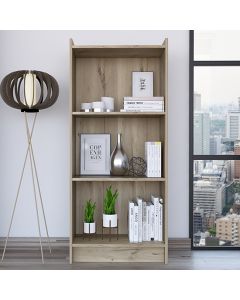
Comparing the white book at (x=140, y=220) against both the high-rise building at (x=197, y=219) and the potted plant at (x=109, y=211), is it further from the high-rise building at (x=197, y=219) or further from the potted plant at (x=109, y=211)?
the high-rise building at (x=197, y=219)

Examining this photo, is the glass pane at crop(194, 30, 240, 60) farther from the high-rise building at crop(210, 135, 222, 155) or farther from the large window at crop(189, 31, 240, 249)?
the high-rise building at crop(210, 135, 222, 155)

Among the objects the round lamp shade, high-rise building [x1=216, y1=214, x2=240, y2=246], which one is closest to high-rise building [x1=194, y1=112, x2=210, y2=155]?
high-rise building [x1=216, y1=214, x2=240, y2=246]

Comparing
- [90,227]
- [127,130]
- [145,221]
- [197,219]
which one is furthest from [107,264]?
[127,130]

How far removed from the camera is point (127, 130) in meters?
3.31

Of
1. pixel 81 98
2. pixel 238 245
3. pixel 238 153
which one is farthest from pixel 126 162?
pixel 238 245

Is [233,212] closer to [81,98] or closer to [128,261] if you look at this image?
[128,261]

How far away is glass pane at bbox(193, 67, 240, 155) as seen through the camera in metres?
3.40

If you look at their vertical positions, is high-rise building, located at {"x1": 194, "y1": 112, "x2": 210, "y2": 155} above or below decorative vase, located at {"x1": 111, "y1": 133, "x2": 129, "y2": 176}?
above

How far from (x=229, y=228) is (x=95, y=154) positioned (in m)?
1.25

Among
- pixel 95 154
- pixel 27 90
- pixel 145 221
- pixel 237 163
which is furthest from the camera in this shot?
pixel 237 163

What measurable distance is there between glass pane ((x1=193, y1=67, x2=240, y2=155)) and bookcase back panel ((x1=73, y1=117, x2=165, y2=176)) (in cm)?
38

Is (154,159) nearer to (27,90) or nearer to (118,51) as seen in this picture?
(118,51)
